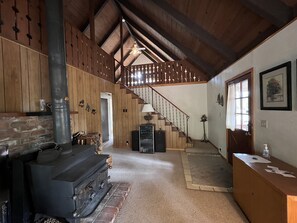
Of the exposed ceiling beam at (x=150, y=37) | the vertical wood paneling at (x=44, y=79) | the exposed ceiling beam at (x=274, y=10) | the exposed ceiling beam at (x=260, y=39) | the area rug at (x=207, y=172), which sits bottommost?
the area rug at (x=207, y=172)

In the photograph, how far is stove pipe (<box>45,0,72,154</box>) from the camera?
2.13 meters

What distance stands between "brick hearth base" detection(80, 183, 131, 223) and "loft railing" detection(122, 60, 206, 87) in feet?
13.9

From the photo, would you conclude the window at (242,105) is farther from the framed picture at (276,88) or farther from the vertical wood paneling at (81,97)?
the vertical wood paneling at (81,97)

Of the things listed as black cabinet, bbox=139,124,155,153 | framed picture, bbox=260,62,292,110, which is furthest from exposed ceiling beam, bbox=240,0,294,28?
black cabinet, bbox=139,124,155,153

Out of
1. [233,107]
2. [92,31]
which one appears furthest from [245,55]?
[92,31]

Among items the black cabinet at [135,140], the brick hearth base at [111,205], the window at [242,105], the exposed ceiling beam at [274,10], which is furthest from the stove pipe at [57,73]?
the black cabinet at [135,140]

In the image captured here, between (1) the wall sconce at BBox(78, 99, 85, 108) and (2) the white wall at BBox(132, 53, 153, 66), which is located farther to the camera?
(2) the white wall at BBox(132, 53, 153, 66)

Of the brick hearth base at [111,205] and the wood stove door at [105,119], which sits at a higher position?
the wood stove door at [105,119]

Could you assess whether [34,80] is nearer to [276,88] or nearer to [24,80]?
[24,80]

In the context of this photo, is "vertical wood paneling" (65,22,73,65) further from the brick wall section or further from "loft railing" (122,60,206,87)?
"loft railing" (122,60,206,87)

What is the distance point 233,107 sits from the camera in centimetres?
356

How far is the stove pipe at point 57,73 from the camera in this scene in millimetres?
2129

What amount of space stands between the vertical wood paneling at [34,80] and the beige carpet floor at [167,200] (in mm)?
1933

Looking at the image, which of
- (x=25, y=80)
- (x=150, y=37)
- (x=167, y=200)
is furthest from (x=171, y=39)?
(x=167, y=200)
